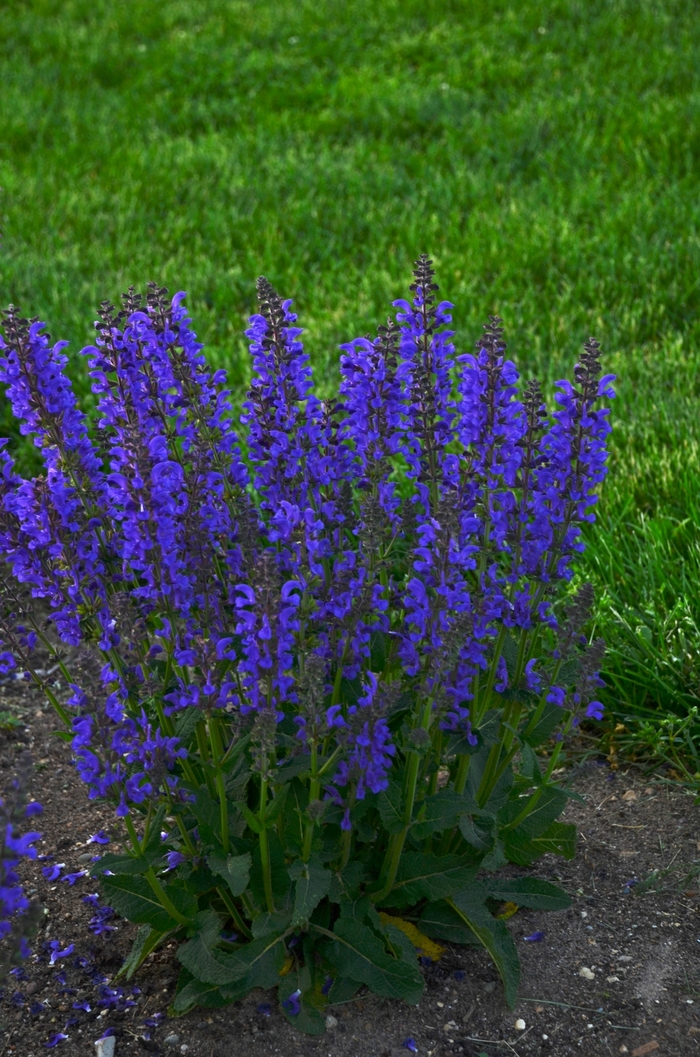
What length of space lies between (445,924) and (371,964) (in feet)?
1.02

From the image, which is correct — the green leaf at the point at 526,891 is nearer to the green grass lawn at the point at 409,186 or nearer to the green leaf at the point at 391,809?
the green leaf at the point at 391,809

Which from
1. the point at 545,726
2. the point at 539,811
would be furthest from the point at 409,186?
the point at 539,811

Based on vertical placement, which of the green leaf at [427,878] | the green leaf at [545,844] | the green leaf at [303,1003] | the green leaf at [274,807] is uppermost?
the green leaf at [274,807]

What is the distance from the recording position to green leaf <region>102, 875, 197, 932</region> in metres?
2.37

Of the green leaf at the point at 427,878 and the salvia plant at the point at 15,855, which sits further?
the green leaf at the point at 427,878

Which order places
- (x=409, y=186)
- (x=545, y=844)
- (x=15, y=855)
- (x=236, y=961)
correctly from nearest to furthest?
(x=15, y=855), (x=236, y=961), (x=545, y=844), (x=409, y=186)

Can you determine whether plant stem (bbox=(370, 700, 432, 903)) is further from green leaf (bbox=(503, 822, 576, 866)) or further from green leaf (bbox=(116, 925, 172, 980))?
green leaf (bbox=(116, 925, 172, 980))

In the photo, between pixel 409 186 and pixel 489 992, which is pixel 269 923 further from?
pixel 409 186

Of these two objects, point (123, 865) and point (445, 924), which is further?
point (445, 924)

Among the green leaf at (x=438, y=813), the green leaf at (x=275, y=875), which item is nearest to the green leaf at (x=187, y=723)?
the green leaf at (x=275, y=875)

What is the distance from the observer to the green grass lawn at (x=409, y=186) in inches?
181

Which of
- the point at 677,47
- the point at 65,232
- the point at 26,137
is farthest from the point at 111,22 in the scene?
the point at 677,47

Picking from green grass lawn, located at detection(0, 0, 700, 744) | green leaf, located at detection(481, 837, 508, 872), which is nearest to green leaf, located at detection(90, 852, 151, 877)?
Answer: green leaf, located at detection(481, 837, 508, 872)

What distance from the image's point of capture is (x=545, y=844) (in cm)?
272
